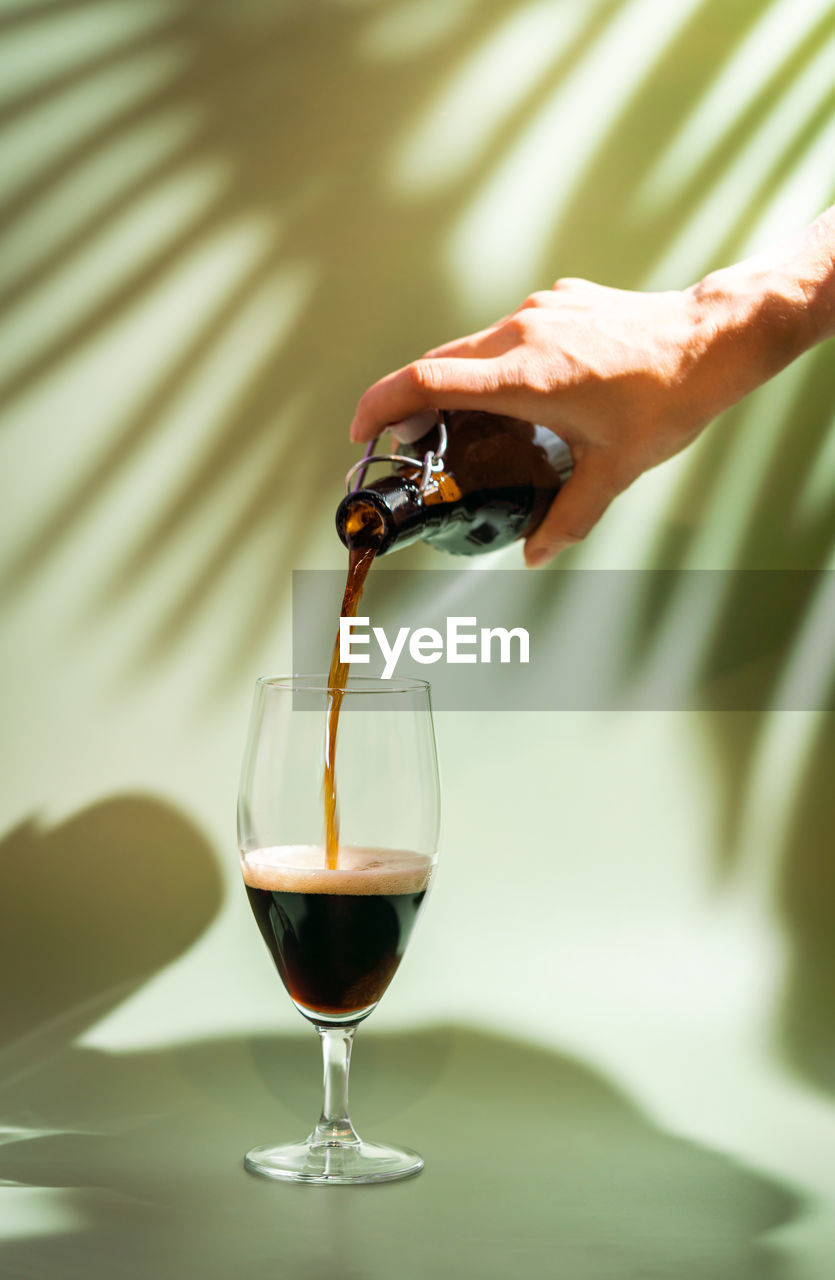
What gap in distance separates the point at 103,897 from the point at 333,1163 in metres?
0.64

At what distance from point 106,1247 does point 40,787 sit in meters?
0.78

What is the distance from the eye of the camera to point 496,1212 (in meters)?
0.97

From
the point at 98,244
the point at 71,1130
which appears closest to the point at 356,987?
the point at 71,1130

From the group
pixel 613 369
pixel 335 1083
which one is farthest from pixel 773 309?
pixel 335 1083

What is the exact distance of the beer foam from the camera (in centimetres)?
98

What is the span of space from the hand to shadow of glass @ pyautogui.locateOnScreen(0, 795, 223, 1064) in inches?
22.9

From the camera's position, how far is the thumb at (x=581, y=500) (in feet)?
4.23

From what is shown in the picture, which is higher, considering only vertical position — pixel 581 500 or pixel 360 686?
pixel 581 500

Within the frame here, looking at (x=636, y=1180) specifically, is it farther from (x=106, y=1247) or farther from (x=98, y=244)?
(x=98, y=244)

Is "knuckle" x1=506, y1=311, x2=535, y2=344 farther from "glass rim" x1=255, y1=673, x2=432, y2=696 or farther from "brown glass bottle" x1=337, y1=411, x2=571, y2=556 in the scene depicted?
"glass rim" x1=255, y1=673, x2=432, y2=696

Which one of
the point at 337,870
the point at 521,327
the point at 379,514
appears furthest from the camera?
the point at 521,327

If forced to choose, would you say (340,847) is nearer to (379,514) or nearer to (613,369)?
(379,514)

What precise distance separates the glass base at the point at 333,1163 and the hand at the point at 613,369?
23.4 inches

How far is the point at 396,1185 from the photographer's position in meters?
1.01
